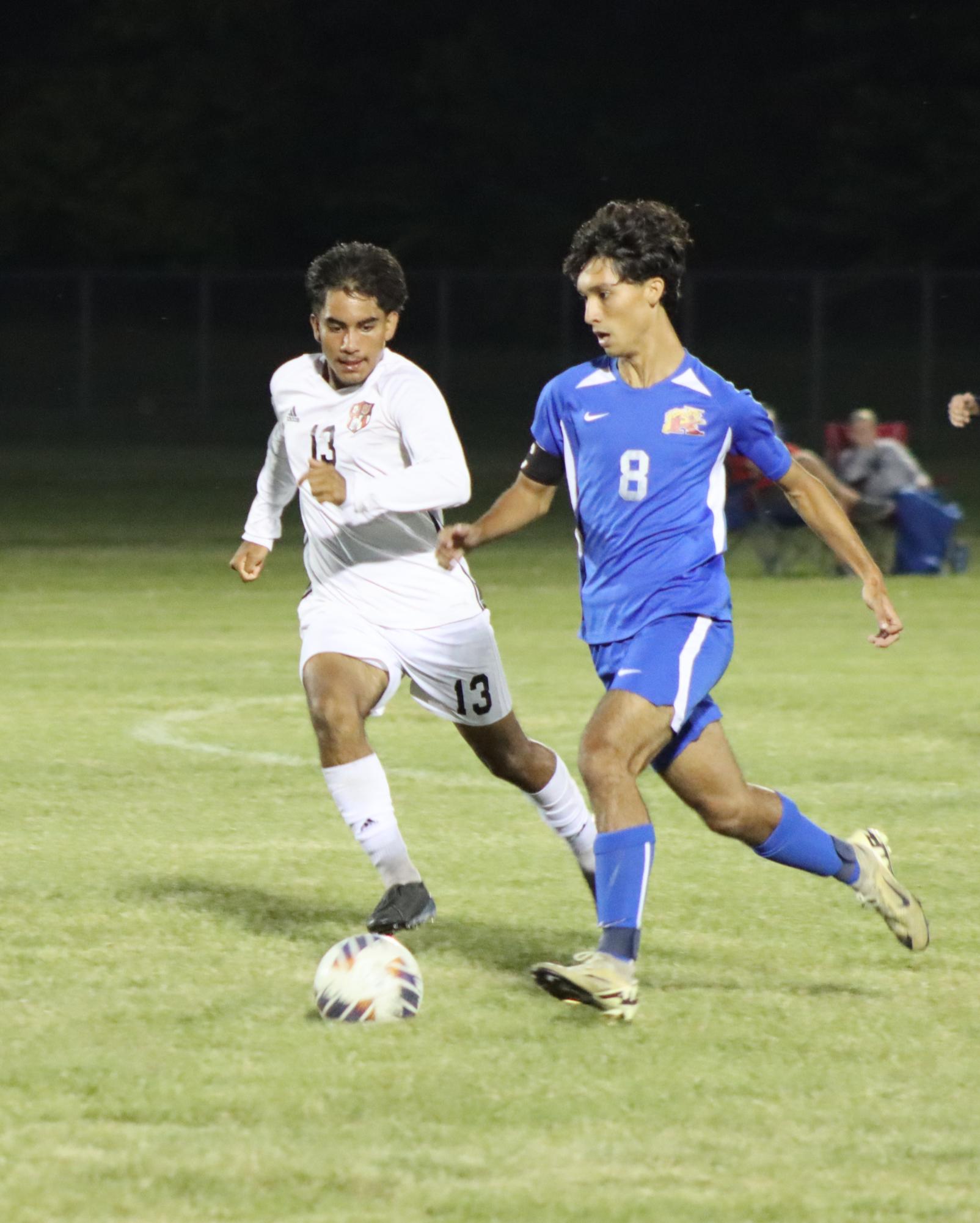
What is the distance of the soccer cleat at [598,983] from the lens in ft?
18.8

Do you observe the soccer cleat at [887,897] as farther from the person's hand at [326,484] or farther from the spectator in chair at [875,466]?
the spectator in chair at [875,466]

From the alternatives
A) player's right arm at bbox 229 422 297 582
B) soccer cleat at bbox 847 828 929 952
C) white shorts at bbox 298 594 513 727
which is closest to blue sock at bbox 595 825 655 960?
soccer cleat at bbox 847 828 929 952

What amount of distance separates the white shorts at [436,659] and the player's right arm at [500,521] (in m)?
0.43

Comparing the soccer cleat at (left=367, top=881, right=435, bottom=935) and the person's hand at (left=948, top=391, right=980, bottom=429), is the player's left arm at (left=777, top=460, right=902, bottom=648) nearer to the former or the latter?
the soccer cleat at (left=367, top=881, right=435, bottom=935)

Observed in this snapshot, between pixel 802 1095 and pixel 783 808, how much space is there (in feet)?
3.79

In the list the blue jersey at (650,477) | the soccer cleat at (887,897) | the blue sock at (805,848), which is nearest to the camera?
the blue jersey at (650,477)

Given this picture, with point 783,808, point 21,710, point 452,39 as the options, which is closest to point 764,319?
point 452,39

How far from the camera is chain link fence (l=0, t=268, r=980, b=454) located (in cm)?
3738

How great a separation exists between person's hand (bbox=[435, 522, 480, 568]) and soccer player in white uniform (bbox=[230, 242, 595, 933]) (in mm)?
203

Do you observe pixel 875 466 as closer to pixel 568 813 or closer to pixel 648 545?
pixel 568 813

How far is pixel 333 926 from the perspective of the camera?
7000 millimetres

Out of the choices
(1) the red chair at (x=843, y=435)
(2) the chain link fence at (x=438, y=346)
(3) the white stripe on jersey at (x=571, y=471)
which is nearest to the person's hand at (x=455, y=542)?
(3) the white stripe on jersey at (x=571, y=471)

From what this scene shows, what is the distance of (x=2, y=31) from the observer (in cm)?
5650

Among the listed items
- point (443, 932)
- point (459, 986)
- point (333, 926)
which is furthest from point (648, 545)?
point (333, 926)
